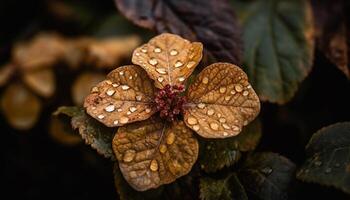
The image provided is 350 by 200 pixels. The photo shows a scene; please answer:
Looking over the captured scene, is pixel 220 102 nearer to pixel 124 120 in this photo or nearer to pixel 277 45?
pixel 124 120

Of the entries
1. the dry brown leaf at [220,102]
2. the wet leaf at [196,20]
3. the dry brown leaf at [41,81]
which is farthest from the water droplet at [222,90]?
the dry brown leaf at [41,81]

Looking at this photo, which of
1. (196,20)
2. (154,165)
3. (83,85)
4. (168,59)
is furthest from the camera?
(83,85)

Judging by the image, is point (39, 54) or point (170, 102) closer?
point (170, 102)

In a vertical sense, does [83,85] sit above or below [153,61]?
below

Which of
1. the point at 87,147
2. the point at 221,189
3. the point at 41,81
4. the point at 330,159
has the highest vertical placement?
the point at 330,159

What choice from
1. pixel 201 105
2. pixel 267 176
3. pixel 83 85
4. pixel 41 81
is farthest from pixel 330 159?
pixel 41 81

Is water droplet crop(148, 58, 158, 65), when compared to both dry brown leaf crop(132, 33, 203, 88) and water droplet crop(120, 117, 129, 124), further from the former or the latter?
water droplet crop(120, 117, 129, 124)

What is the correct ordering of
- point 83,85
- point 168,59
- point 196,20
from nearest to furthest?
1. point 168,59
2. point 196,20
3. point 83,85
